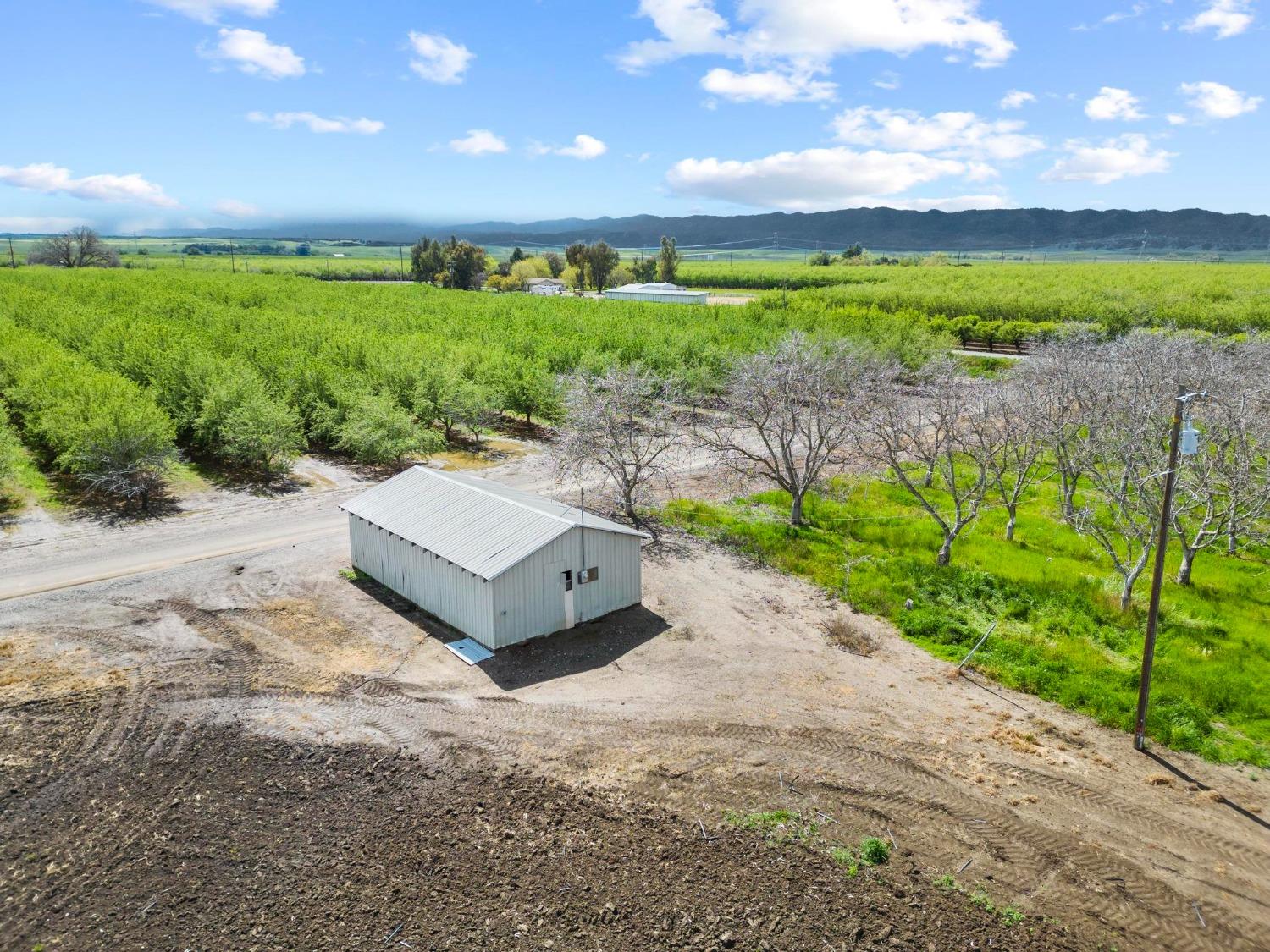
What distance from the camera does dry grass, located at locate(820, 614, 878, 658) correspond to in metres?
18.0

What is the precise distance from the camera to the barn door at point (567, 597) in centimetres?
1802

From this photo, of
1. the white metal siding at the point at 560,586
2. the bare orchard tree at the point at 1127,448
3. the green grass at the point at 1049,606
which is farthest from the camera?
the bare orchard tree at the point at 1127,448

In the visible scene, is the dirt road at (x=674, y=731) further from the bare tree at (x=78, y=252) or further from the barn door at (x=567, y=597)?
the bare tree at (x=78, y=252)

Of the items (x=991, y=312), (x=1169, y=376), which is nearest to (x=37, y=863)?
(x=1169, y=376)

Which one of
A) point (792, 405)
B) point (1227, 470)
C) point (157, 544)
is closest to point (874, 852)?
point (1227, 470)

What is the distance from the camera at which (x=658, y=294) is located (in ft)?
326

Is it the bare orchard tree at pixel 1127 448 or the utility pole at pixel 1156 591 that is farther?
the bare orchard tree at pixel 1127 448

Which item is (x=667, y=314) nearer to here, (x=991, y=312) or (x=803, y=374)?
(x=991, y=312)

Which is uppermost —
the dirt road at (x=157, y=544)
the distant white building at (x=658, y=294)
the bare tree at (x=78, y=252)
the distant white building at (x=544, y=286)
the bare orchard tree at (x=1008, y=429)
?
the bare tree at (x=78, y=252)

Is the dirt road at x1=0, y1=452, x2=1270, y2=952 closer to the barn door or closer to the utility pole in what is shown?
the utility pole

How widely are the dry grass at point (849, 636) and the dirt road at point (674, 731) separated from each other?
1.17ft

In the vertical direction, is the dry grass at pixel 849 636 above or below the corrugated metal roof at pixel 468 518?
below

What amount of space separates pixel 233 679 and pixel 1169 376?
2886cm

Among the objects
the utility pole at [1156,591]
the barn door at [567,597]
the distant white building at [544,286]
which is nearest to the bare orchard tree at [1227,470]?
the utility pole at [1156,591]
